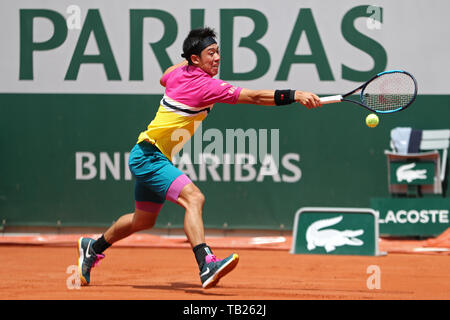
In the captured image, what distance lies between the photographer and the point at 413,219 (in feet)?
24.6

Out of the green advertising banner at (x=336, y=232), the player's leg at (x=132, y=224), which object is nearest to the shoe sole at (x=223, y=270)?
the player's leg at (x=132, y=224)

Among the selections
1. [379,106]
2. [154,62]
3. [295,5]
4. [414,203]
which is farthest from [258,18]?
[379,106]

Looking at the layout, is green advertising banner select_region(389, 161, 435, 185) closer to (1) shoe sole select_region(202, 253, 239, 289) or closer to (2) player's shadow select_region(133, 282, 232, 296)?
(2) player's shadow select_region(133, 282, 232, 296)

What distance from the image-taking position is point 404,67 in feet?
25.1

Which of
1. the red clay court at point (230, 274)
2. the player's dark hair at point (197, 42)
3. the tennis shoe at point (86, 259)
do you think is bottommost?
the red clay court at point (230, 274)

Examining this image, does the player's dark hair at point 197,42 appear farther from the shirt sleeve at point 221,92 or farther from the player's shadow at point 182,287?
the player's shadow at point 182,287

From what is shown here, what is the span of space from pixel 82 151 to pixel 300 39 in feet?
8.11

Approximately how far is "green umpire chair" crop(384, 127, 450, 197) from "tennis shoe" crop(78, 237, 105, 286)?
11.9ft

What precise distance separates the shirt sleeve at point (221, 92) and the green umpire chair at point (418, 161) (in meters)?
3.49

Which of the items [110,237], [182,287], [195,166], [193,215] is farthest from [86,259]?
[195,166]

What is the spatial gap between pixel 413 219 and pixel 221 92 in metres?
3.74

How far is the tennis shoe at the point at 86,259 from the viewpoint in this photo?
15.7 feet

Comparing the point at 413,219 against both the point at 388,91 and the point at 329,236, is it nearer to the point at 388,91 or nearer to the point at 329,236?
the point at 329,236

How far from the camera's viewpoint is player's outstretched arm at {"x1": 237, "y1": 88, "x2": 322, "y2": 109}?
420 centimetres
